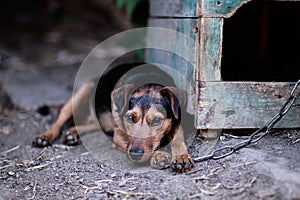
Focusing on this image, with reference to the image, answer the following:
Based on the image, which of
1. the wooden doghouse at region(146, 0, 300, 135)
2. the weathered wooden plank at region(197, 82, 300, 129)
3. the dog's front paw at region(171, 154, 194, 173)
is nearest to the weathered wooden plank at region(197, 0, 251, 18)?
the wooden doghouse at region(146, 0, 300, 135)

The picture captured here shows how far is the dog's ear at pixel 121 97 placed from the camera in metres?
3.91

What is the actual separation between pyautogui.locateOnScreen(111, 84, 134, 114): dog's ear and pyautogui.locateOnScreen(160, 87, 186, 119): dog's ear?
319 millimetres

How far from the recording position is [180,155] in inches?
135

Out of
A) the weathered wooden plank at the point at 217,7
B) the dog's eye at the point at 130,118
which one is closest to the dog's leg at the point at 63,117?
the dog's eye at the point at 130,118

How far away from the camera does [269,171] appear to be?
2.88 meters

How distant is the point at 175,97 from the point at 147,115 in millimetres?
310

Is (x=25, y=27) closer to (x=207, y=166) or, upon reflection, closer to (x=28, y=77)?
(x=28, y=77)

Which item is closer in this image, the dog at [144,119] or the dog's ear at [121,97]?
the dog at [144,119]

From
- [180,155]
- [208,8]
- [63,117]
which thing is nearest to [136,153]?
[180,155]

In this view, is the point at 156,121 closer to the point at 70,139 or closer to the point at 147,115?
the point at 147,115

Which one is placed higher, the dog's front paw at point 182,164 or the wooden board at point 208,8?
the wooden board at point 208,8

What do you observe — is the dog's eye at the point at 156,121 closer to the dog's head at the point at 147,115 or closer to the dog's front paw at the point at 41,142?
the dog's head at the point at 147,115

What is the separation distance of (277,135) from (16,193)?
216 centimetres

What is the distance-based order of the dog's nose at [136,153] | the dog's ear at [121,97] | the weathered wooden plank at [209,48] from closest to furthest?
the dog's nose at [136,153]
the weathered wooden plank at [209,48]
the dog's ear at [121,97]
